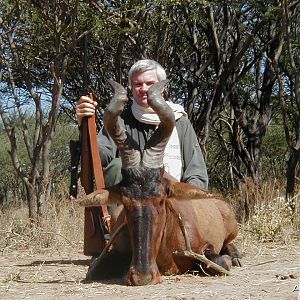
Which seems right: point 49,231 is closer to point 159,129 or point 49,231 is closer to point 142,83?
point 142,83

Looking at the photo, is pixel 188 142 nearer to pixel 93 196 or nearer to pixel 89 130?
pixel 89 130

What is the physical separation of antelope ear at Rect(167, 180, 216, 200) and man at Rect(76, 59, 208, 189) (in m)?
0.89

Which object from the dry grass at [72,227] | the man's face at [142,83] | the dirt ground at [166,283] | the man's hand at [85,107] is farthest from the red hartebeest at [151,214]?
the dry grass at [72,227]

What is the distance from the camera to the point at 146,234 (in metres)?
6.20

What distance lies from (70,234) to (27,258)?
1331 millimetres

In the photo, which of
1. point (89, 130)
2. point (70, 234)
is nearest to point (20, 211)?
point (70, 234)

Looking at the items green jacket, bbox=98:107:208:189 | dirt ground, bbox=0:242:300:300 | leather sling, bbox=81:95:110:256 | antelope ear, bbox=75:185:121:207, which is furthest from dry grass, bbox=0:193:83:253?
antelope ear, bbox=75:185:121:207

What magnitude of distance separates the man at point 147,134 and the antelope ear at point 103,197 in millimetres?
1062

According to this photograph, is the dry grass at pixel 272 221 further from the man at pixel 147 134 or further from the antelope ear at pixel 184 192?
the antelope ear at pixel 184 192

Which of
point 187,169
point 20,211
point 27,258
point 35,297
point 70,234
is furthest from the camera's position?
point 20,211

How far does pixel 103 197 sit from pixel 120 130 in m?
0.57

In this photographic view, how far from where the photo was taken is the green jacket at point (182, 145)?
7.53 m

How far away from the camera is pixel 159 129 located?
6531 millimetres

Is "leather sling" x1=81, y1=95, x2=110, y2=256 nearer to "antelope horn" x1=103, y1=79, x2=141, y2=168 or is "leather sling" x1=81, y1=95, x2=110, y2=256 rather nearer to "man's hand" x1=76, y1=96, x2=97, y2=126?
"man's hand" x1=76, y1=96, x2=97, y2=126
